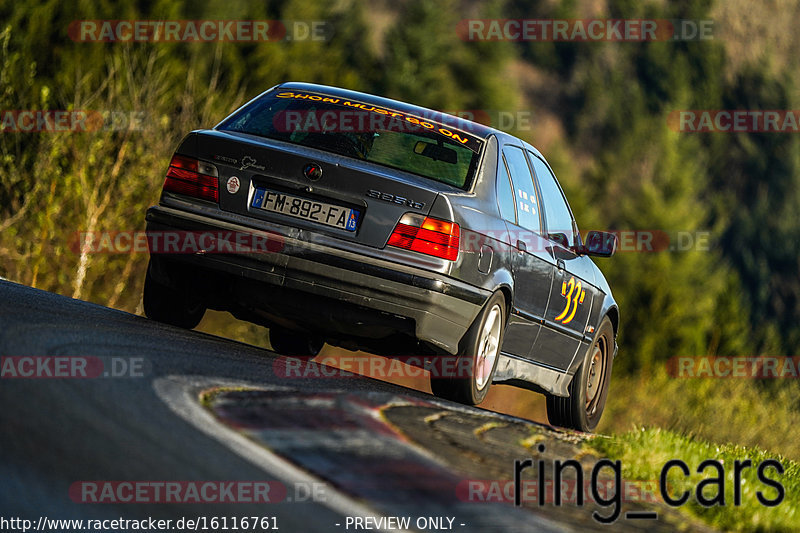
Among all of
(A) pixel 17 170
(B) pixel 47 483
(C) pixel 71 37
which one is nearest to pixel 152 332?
(B) pixel 47 483

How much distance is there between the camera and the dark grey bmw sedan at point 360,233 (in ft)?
22.8

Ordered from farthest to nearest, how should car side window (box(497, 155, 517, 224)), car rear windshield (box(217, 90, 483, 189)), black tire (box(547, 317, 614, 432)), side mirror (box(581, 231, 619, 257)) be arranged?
black tire (box(547, 317, 614, 432)), side mirror (box(581, 231, 619, 257)), car side window (box(497, 155, 517, 224)), car rear windshield (box(217, 90, 483, 189))

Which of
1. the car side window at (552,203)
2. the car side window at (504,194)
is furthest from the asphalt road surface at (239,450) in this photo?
the car side window at (552,203)

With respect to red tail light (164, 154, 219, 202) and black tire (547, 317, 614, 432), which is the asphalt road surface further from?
black tire (547, 317, 614, 432)

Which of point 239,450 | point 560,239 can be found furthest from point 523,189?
point 239,450

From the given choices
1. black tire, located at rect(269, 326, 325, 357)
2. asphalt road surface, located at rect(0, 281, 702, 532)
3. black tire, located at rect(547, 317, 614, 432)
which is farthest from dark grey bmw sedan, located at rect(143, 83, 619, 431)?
black tire, located at rect(269, 326, 325, 357)

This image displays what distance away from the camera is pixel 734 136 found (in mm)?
131375

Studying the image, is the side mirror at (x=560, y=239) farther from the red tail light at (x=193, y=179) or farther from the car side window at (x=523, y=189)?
the red tail light at (x=193, y=179)

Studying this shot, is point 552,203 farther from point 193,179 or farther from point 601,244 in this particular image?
point 193,179

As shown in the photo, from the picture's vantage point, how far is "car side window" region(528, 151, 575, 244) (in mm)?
8812

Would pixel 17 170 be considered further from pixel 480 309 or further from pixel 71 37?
pixel 71 37

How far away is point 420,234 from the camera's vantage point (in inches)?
274

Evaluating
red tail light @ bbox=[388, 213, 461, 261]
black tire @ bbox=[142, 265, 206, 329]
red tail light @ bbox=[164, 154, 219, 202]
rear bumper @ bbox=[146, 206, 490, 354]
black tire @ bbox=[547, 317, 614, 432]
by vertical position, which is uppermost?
red tail light @ bbox=[164, 154, 219, 202]

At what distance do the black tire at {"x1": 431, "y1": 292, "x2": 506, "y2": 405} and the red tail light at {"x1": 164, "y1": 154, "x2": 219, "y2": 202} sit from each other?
5.66ft
